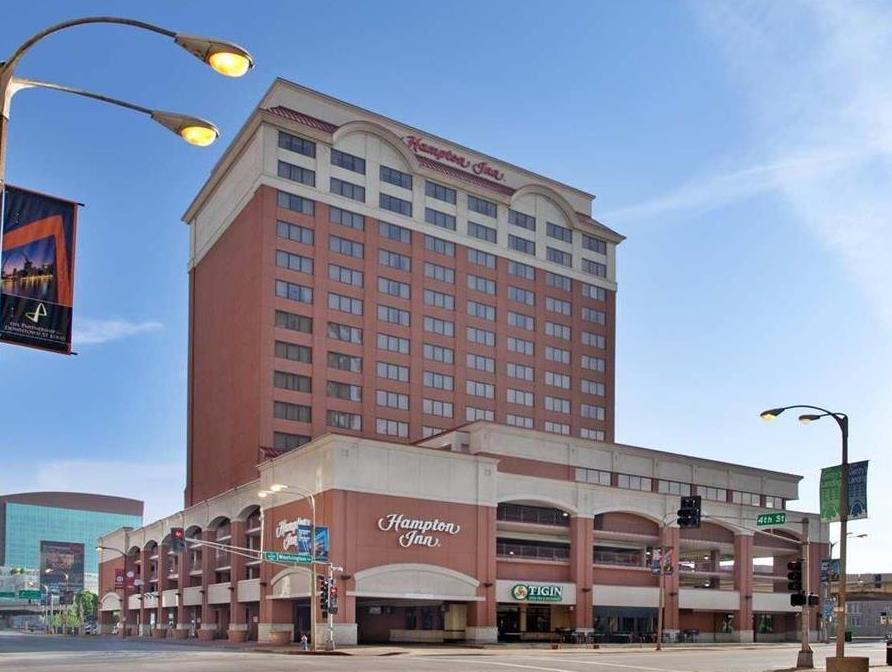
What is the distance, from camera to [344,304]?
10250cm

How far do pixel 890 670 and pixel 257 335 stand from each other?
225 feet

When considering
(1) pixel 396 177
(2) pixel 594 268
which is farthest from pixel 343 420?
(2) pixel 594 268

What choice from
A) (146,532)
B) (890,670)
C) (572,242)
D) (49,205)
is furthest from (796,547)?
(49,205)

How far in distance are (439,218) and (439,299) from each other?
31.0 ft

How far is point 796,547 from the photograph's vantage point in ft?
347

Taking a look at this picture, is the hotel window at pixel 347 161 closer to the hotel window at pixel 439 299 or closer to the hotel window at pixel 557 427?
the hotel window at pixel 439 299

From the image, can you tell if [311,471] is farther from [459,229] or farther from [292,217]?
[459,229]

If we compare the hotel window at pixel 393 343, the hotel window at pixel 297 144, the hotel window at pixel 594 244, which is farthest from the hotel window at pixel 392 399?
the hotel window at pixel 594 244

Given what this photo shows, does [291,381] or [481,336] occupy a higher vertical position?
[481,336]

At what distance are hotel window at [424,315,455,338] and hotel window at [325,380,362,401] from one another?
11.6 m

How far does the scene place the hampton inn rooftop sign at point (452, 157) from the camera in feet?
371

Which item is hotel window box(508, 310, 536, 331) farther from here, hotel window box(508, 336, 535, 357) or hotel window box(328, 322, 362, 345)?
hotel window box(328, 322, 362, 345)

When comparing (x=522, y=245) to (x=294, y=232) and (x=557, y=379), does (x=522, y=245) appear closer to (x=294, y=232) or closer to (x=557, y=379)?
(x=557, y=379)

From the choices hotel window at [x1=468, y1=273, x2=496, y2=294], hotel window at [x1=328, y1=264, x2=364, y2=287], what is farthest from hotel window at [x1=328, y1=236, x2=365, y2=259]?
hotel window at [x1=468, y1=273, x2=496, y2=294]
